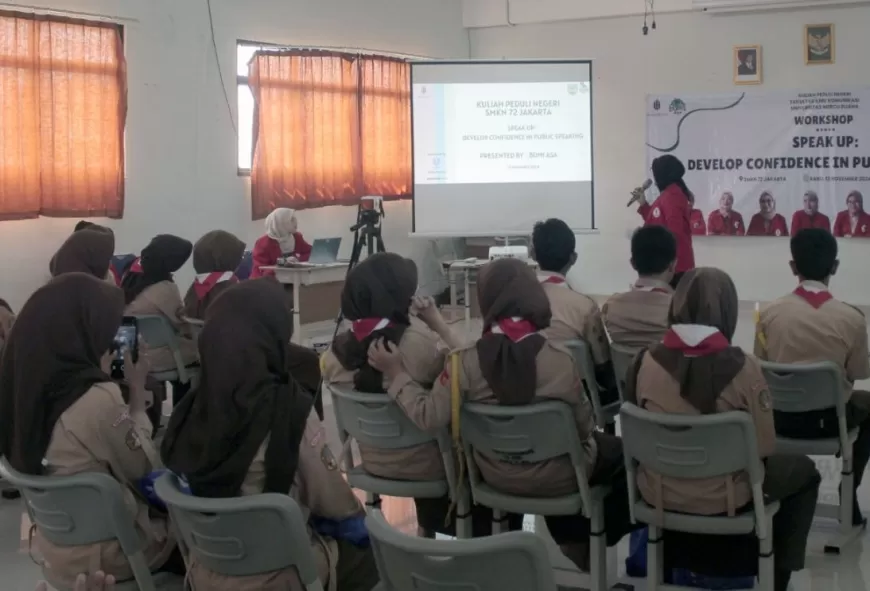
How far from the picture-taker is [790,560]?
8.13 ft

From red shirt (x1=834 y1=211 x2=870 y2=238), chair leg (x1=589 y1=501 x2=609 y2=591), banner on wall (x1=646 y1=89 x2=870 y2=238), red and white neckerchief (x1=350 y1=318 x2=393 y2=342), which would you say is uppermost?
banner on wall (x1=646 y1=89 x2=870 y2=238)

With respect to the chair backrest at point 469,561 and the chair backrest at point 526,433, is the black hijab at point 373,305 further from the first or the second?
the chair backrest at point 469,561

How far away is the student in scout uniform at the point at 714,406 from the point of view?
7.50 feet

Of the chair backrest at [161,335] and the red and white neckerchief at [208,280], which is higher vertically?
the red and white neckerchief at [208,280]

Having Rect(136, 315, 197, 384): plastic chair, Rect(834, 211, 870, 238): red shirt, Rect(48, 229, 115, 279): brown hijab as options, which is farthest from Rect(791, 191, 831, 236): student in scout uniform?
Rect(48, 229, 115, 279): brown hijab

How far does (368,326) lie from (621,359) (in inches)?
42.8

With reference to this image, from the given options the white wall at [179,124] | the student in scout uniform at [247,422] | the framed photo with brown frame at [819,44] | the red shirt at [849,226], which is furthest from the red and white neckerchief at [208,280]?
the framed photo with brown frame at [819,44]

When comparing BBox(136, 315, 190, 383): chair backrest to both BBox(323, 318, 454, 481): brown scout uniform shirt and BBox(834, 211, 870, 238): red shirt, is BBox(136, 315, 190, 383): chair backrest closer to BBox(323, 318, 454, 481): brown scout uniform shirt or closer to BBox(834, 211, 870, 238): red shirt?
BBox(323, 318, 454, 481): brown scout uniform shirt

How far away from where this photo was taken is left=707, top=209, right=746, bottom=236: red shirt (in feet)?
27.1

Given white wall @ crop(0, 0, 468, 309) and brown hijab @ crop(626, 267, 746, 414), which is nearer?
brown hijab @ crop(626, 267, 746, 414)

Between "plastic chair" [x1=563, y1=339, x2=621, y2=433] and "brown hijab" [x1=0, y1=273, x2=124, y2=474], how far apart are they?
162 cm

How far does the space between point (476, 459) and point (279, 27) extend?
5933 millimetres

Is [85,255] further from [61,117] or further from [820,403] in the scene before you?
[820,403]

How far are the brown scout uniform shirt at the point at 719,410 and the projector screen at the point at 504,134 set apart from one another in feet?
16.4
